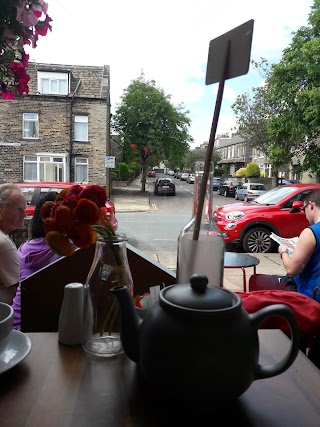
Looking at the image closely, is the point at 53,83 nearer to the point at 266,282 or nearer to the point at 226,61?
the point at 266,282

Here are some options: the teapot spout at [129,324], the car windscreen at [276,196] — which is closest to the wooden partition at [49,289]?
the teapot spout at [129,324]

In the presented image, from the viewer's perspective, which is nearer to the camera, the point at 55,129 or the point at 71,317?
the point at 71,317

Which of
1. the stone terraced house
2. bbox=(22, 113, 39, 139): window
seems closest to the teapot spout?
the stone terraced house

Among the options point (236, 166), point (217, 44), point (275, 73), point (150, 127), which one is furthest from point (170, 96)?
point (236, 166)

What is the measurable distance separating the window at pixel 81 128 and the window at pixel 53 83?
1.24 meters

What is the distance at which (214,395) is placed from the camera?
0.59 m

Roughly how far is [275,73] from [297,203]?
6.97 m

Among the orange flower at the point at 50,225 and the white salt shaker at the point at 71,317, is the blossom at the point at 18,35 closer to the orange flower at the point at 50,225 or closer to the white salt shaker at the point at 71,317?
the orange flower at the point at 50,225

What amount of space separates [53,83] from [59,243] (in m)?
15.8

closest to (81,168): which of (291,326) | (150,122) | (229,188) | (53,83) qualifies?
(53,83)

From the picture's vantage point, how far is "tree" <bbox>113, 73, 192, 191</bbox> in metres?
18.2

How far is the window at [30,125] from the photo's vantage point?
47.7ft

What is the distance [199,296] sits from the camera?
25.2 inches

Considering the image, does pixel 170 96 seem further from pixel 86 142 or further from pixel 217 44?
pixel 217 44
